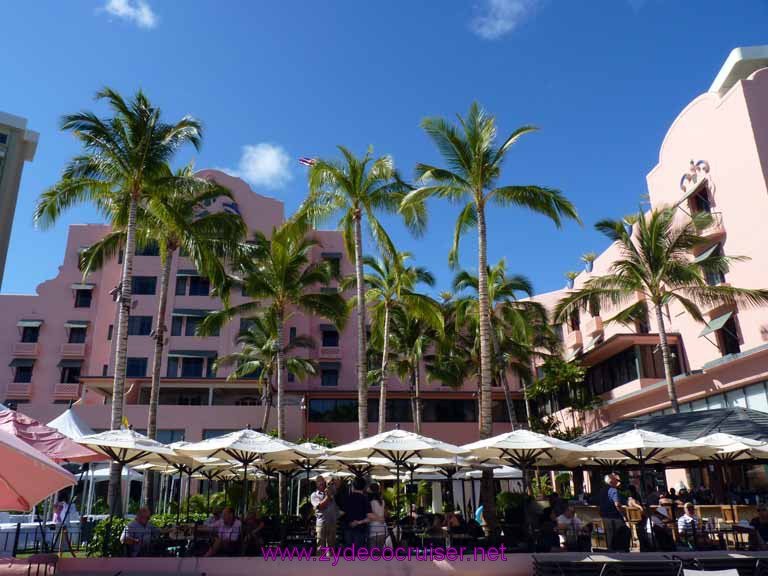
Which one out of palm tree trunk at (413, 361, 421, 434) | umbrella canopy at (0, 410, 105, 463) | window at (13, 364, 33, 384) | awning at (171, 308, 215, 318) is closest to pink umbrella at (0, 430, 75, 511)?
umbrella canopy at (0, 410, 105, 463)

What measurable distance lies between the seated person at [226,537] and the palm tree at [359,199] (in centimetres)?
1073

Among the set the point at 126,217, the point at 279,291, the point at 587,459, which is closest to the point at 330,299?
the point at 279,291

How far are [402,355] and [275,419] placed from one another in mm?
9584

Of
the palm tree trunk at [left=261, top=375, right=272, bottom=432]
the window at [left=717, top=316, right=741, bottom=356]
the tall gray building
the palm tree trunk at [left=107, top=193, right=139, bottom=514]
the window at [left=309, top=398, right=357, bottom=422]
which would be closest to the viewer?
the palm tree trunk at [left=107, top=193, right=139, bottom=514]

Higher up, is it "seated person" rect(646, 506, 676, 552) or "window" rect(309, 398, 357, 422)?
"window" rect(309, 398, 357, 422)

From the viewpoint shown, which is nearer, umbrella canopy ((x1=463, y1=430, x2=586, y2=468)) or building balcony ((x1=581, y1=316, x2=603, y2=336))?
umbrella canopy ((x1=463, y1=430, x2=586, y2=468))

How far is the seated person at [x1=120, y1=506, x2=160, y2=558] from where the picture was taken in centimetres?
1208

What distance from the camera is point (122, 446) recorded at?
44.2 feet

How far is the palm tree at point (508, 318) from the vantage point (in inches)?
1350

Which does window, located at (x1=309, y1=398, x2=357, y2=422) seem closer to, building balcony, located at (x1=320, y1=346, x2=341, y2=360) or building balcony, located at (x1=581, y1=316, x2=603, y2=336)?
building balcony, located at (x1=320, y1=346, x2=341, y2=360)

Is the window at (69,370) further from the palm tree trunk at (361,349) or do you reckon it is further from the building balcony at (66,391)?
the palm tree trunk at (361,349)

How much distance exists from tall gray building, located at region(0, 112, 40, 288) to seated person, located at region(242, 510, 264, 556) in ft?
175

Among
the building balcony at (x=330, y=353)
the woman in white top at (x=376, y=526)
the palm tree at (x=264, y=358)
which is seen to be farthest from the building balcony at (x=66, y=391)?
the woman in white top at (x=376, y=526)

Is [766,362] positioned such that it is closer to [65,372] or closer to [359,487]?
[359,487]
